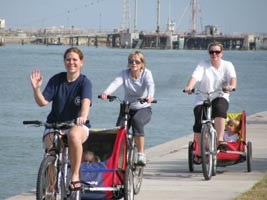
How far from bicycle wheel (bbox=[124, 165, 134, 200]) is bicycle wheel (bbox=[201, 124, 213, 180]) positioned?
8.43 ft

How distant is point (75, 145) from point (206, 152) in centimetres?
391

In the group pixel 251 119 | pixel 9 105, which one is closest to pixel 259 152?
pixel 251 119

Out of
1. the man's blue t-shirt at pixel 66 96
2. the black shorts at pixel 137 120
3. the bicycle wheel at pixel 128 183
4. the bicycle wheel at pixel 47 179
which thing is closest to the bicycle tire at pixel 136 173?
the black shorts at pixel 137 120

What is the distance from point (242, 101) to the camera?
49594 mm

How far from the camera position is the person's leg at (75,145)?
32.2 feet

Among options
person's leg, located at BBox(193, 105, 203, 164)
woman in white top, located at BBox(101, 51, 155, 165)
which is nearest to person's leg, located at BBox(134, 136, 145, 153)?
woman in white top, located at BBox(101, 51, 155, 165)

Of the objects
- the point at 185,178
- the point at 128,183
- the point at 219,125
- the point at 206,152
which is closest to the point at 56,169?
the point at 128,183

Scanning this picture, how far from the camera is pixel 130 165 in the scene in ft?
36.1

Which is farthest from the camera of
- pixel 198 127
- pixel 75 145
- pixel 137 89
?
pixel 198 127

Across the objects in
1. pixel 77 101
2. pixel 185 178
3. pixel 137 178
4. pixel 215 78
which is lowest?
pixel 185 178

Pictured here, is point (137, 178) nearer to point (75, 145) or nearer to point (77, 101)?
point (77, 101)

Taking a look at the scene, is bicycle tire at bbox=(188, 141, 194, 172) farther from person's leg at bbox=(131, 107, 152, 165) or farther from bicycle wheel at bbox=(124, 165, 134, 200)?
bicycle wheel at bbox=(124, 165, 134, 200)

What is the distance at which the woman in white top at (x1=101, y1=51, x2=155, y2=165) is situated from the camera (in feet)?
39.6

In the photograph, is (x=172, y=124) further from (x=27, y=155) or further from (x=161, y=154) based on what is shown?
(x=161, y=154)
